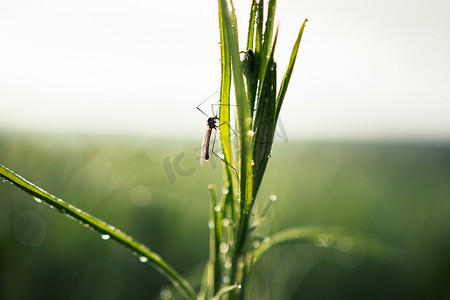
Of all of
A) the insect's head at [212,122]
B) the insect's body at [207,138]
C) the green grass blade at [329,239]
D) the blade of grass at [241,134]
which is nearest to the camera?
the blade of grass at [241,134]

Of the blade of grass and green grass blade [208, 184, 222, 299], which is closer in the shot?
the blade of grass

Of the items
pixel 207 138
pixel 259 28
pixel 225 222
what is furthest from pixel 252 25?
pixel 207 138


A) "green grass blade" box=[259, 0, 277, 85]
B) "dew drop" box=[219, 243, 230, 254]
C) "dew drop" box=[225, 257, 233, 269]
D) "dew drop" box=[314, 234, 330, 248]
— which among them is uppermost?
"green grass blade" box=[259, 0, 277, 85]

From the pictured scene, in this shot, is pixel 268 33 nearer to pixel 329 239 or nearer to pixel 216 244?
pixel 216 244

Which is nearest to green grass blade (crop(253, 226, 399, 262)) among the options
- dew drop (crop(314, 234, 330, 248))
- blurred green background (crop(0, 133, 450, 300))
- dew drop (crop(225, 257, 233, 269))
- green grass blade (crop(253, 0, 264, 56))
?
dew drop (crop(314, 234, 330, 248))

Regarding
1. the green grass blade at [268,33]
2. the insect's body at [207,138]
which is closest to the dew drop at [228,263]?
the green grass blade at [268,33]

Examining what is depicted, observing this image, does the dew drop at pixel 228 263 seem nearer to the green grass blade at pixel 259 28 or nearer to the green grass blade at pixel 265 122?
the green grass blade at pixel 265 122

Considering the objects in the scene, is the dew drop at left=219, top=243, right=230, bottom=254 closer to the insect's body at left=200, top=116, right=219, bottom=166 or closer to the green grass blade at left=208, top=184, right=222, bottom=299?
the green grass blade at left=208, top=184, right=222, bottom=299

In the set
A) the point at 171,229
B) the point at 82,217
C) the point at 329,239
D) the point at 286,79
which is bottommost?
→ the point at 171,229
